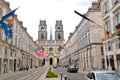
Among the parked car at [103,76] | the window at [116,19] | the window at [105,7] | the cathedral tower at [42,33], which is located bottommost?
the parked car at [103,76]

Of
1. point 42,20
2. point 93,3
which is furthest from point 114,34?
point 42,20

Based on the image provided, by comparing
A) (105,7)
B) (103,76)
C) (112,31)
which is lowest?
(103,76)

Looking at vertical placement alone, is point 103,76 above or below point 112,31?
below

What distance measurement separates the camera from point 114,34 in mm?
30625

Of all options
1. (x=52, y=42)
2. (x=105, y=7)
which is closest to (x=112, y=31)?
(x=105, y=7)

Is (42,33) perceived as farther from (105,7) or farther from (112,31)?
(112,31)

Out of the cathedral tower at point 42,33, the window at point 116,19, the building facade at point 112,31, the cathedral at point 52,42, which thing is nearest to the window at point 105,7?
the building facade at point 112,31

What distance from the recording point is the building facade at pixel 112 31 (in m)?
29.9

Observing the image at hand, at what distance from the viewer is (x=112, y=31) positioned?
32.0 meters

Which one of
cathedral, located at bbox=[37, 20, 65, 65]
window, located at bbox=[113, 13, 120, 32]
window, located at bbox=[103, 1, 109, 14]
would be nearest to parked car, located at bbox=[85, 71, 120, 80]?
window, located at bbox=[113, 13, 120, 32]

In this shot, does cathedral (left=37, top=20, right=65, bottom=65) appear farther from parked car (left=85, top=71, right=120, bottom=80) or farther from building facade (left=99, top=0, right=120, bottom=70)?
parked car (left=85, top=71, right=120, bottom=80)

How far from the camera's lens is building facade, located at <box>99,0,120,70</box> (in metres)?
29.9

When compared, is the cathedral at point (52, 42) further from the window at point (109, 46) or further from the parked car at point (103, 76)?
the parked car at point (103, 76)

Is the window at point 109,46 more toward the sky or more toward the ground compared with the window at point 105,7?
more toward the ground
